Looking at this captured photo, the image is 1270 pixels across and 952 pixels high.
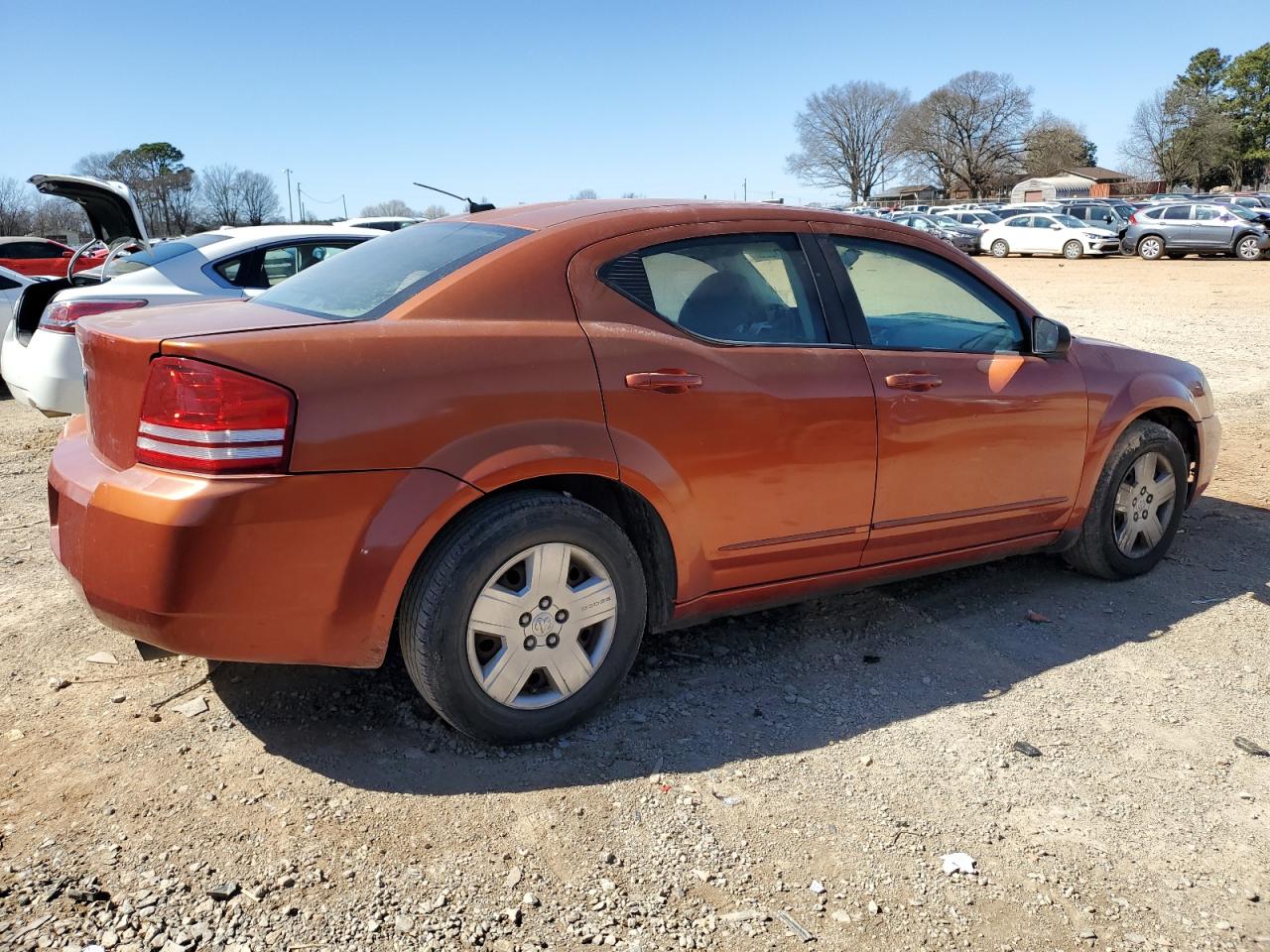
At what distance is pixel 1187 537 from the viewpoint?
549cm

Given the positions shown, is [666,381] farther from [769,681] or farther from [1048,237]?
[1048,237]

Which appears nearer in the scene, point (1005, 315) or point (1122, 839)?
point (1122, 839)

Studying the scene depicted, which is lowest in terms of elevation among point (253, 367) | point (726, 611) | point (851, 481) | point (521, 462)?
point (726, 611)


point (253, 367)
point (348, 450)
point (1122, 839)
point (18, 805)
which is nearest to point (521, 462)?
point (348, 450)

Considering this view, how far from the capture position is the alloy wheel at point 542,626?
3.01 meters

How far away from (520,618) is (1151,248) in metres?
33.6

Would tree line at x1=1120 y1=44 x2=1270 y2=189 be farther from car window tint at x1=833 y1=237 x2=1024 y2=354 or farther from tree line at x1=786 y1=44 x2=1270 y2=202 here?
car window tint at x1=833 y1=237 x2=1024 y2=354

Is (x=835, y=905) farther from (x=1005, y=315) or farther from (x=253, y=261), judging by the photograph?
(x=253, y=261)

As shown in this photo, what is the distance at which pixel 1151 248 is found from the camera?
1244 inches

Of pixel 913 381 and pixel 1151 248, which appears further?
pixel 1151 248

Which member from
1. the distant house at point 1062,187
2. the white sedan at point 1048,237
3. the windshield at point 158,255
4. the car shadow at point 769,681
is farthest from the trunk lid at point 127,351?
the distant house at point 1062,187

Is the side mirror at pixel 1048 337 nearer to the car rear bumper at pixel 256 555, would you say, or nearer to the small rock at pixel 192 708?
the car rear bumper at pixel 256 555

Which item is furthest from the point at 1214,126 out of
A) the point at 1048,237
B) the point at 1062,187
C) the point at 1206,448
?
the point at 1206,448

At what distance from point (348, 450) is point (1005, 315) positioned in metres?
2.85
